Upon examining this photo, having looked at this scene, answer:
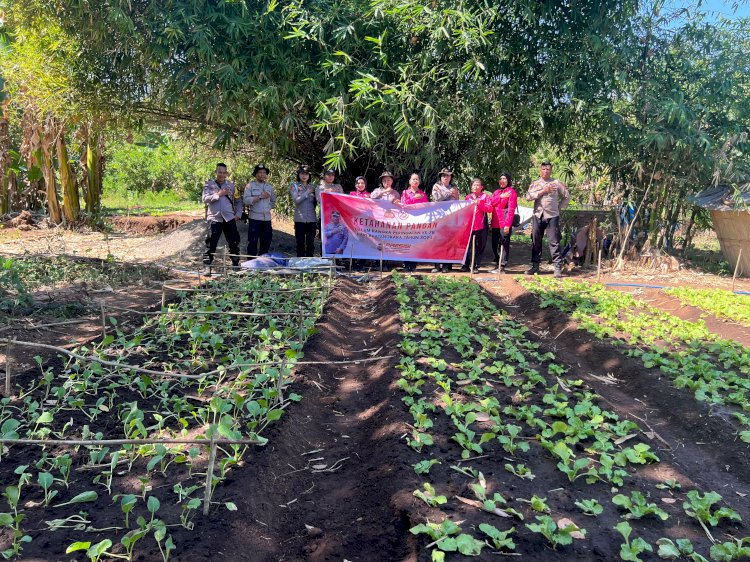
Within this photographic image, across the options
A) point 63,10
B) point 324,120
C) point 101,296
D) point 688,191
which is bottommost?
point 101,296

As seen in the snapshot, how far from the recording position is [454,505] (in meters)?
2.92

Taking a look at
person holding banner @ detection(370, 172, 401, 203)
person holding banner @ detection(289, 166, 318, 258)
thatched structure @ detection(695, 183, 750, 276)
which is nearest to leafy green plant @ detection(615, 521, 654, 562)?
person holding banner @ detection(370, 172, 401, 203)

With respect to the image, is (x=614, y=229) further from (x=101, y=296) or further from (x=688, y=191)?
(x=101, y=296)

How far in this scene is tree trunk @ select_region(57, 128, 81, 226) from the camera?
1341cm

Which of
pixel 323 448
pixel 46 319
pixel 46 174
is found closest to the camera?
pixel 323 448

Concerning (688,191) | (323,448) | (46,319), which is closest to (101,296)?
(46,319)

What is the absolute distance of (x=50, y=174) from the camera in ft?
45.3

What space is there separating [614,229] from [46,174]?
1176 centimetres

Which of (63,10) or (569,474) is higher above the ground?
(63,10)

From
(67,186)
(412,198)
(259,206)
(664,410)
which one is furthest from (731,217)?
(67,186)

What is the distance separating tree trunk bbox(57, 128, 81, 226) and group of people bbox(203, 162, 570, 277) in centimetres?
593

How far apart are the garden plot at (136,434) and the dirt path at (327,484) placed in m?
0.13

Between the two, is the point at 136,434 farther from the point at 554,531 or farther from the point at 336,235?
the point at 336,235

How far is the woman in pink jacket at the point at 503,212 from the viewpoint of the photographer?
9.66 m
